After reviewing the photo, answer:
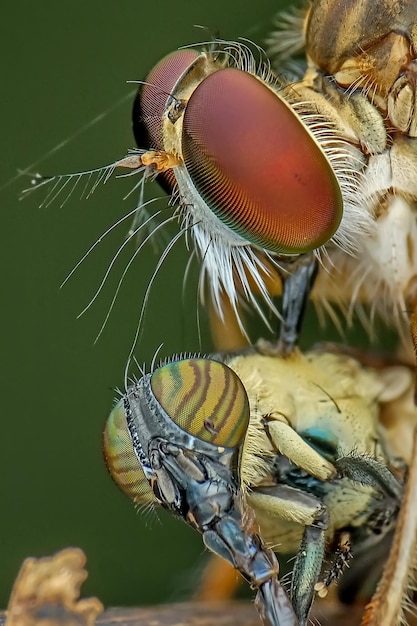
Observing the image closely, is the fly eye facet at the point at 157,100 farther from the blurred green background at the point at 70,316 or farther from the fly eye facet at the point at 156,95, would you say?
the blurred green background at the point at 70,316

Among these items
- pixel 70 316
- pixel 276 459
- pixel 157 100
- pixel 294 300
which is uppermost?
pixel 157 100

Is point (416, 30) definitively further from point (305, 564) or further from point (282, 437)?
point (305, 564)

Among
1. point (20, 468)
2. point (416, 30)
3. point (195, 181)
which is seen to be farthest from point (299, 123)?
point (20, 468)

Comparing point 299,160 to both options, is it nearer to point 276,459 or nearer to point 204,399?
point 204,399

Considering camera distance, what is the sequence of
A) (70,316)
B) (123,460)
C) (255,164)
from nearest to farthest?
(255,164) < (123,460) < (70,316)

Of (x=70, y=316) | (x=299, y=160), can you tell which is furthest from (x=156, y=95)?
(x=70, y=316)

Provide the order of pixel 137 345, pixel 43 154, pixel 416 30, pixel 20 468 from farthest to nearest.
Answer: pixel 20 468, pixel 43 154, pixel 137 345, pixel 416 30
